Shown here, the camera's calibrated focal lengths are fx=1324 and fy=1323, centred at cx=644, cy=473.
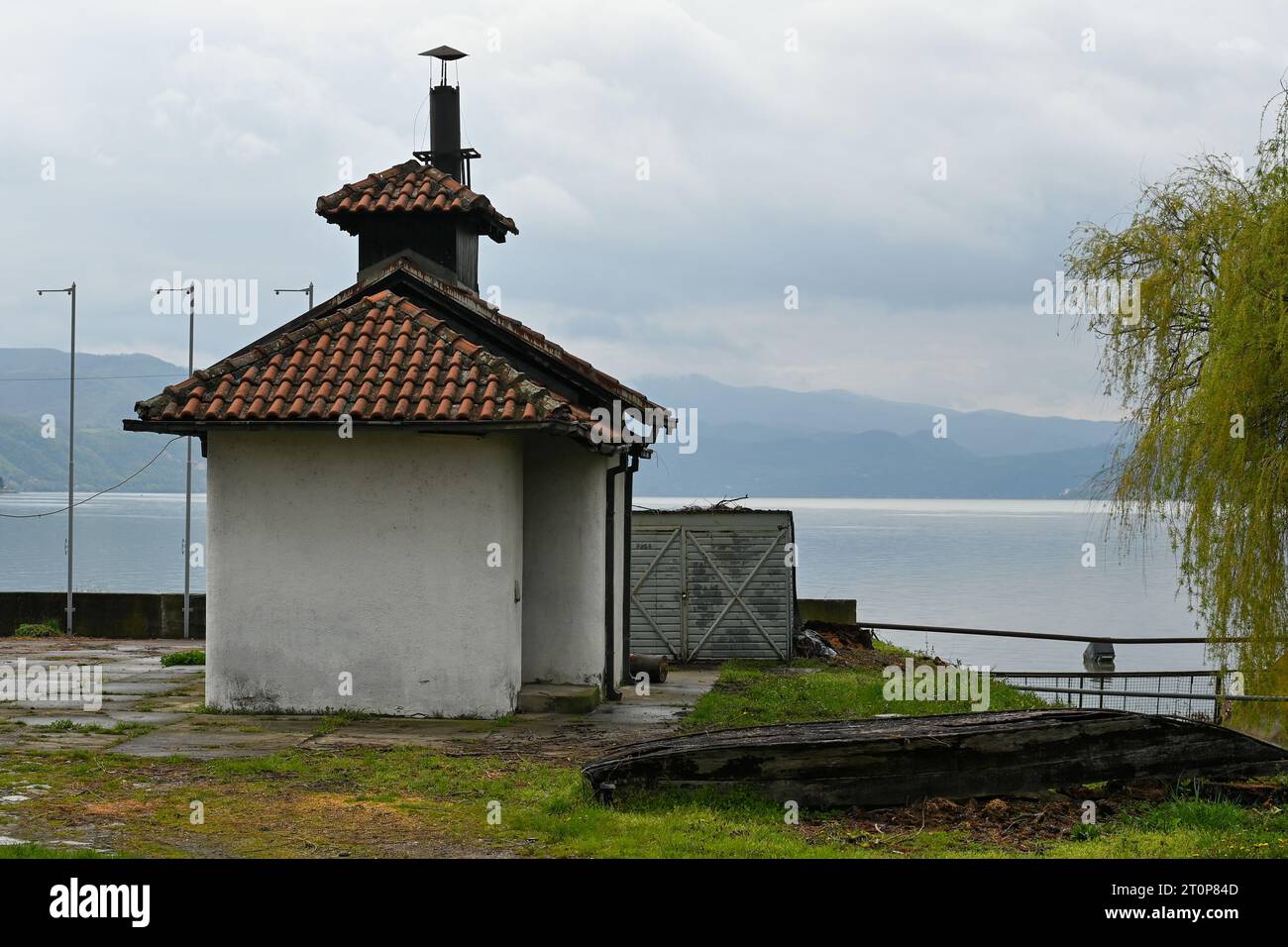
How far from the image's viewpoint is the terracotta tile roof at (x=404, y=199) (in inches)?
723

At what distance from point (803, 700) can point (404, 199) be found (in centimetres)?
881

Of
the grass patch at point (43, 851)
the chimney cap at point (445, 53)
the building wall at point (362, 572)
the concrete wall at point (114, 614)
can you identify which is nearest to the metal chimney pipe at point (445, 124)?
the chimney cap at point (445, 53)

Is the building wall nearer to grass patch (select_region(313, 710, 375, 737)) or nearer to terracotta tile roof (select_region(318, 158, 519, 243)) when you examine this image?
grass patch (select_region(313, 710, 375, 737))

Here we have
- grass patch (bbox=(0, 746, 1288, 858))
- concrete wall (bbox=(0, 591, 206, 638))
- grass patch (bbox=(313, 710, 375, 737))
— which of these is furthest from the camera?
concrete wall (bbox=(0, 591, 206, 638))

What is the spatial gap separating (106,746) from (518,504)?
5.36m

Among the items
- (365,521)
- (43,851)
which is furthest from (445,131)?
(43,851)

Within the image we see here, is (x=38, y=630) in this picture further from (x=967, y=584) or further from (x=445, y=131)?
(x=967, y=584)

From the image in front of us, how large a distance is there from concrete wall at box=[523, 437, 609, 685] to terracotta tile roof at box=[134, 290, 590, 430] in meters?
1.59

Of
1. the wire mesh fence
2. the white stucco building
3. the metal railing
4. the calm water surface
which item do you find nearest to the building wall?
the white stucco building

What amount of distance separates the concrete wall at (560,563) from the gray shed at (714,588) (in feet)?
18.6

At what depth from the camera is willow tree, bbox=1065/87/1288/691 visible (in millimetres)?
15883
